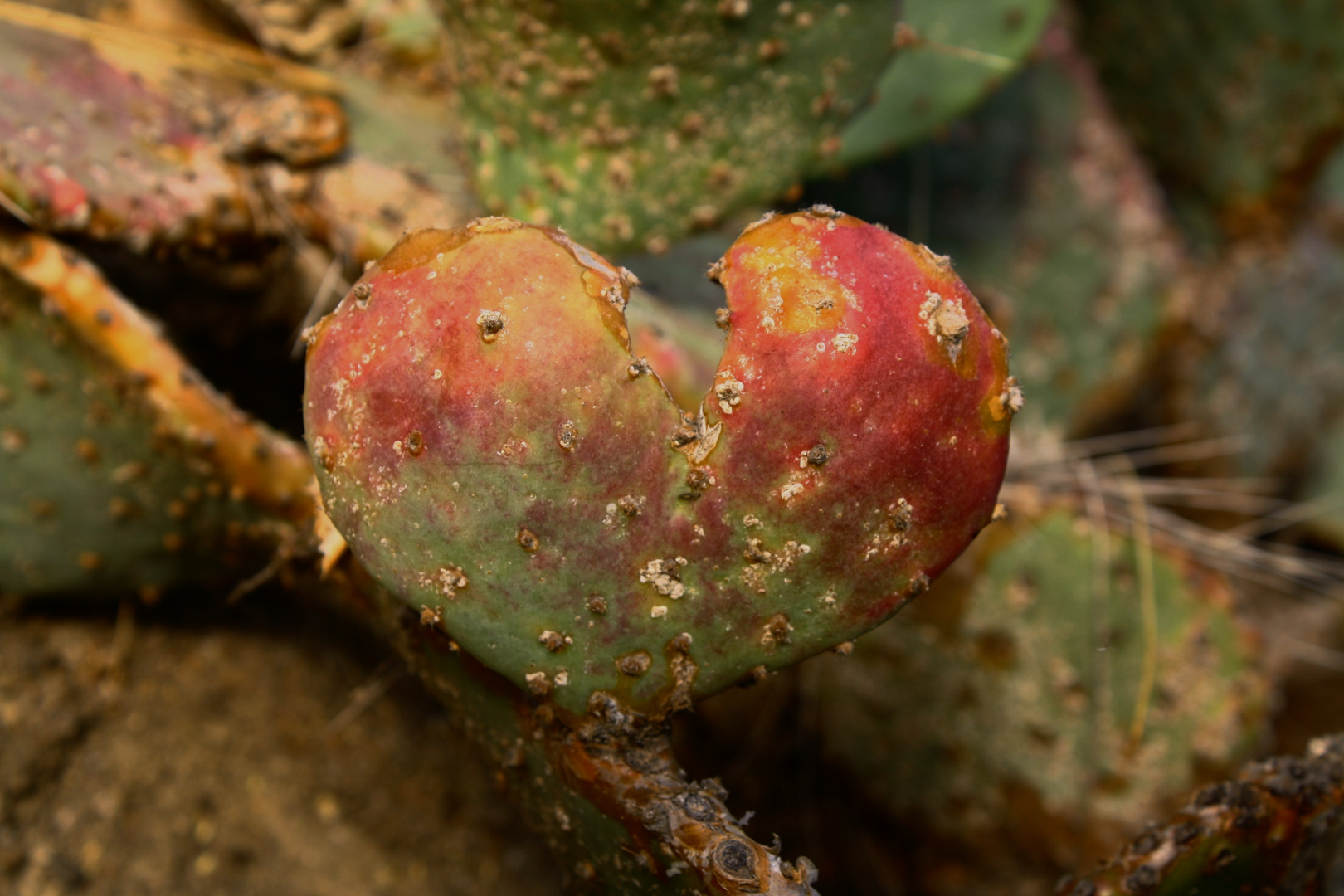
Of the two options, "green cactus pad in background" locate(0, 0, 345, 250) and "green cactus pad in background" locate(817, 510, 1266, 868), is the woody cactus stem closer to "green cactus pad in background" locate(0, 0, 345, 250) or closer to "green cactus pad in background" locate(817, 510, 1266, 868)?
"green cactus pad in background" locate(0, 0, 345, 250)

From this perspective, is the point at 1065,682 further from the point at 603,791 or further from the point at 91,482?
the point at 91,482

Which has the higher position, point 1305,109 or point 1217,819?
point 1305,109

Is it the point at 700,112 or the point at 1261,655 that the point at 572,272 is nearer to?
the point at 700,112

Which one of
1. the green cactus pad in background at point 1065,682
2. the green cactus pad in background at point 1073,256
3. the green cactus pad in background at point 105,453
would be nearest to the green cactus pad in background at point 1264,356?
the green cactus pad in background at point 1073,256

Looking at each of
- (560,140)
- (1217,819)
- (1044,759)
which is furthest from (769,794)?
(560,140)

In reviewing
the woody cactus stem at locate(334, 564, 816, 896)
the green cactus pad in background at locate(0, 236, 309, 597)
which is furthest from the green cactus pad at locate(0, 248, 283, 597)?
the woody cactus stem at locate(334, 564, 816, 896)
